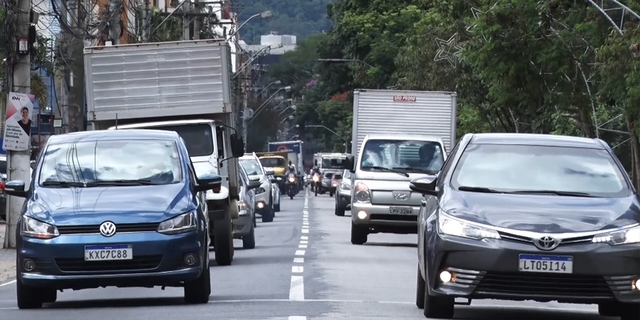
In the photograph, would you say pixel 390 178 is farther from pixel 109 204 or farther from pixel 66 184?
pixel 109 204

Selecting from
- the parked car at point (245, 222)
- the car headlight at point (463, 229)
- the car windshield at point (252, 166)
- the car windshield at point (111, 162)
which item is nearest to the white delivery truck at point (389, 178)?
the parked car at point (245, 222)

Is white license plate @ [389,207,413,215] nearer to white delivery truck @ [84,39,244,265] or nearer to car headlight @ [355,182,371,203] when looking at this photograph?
car headlight @ [355,182,371,203]

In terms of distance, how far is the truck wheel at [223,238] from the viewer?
20734mm

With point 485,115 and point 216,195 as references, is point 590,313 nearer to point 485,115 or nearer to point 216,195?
point 216,195

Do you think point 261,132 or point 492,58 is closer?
point 492,58

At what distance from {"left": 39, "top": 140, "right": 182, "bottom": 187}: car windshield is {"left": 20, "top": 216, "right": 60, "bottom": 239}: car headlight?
842mm

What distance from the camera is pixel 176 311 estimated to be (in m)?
13.4

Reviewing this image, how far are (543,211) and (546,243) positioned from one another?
39cm

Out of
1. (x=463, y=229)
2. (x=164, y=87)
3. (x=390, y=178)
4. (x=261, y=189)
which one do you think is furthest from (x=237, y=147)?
(x=261, y=189)

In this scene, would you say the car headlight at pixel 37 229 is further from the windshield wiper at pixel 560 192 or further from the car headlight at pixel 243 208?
the car headlight at pixel 243 208

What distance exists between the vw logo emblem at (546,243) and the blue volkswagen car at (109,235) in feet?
11.5

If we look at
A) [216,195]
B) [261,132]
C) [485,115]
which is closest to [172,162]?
[216,195]

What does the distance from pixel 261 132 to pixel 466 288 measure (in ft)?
399

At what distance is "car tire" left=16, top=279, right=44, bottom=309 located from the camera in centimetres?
1402
